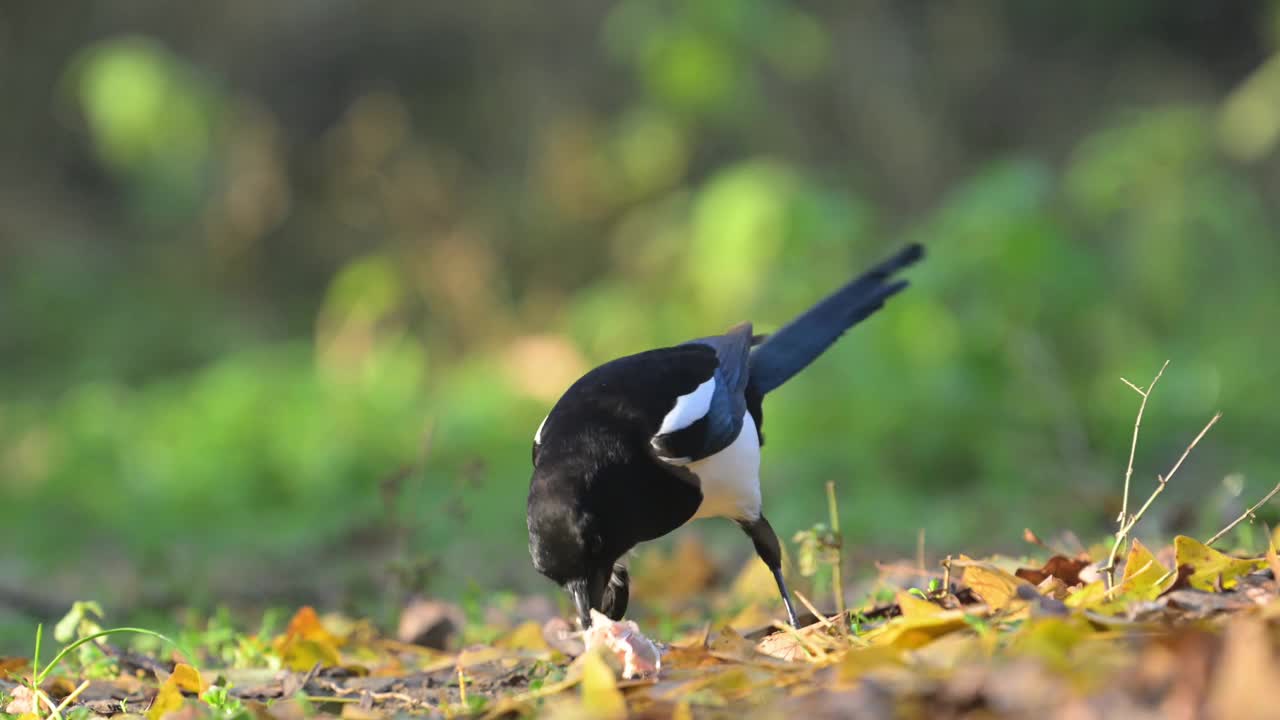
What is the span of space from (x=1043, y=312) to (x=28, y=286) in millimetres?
7156

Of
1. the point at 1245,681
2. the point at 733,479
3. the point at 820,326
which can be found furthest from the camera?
the point at 820,326

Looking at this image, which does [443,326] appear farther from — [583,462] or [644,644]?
[644,644]

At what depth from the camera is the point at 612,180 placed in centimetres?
907

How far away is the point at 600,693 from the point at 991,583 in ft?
2.34

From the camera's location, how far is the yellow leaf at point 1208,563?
2.05 meters

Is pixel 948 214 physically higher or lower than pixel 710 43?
lower

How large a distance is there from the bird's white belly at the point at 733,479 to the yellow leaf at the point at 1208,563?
40.2 inches

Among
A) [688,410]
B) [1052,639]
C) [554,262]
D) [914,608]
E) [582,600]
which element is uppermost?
[554,262]

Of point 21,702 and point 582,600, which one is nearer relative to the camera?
point 21,702

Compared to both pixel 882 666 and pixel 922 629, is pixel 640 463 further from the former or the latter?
pixel 882 666

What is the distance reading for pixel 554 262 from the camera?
9.55 metres

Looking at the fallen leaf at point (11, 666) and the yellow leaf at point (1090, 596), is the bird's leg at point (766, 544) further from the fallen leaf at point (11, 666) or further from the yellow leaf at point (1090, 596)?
the fallen leaf at point (11, 666)

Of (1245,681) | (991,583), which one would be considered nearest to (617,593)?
(991,583)

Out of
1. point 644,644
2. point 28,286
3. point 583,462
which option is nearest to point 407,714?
point 644,644
